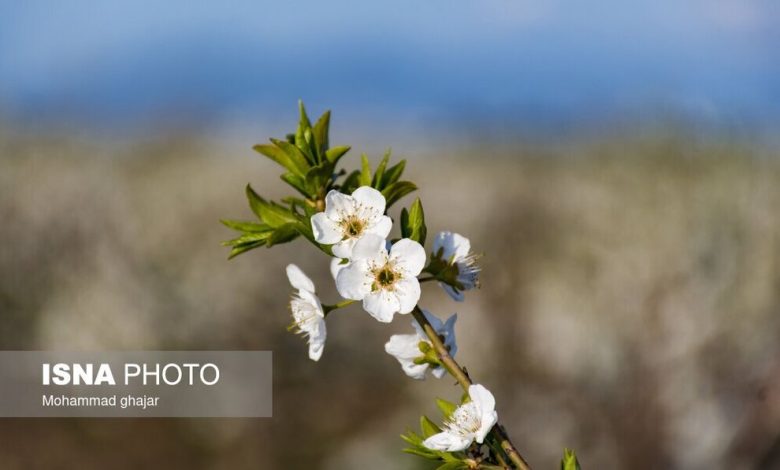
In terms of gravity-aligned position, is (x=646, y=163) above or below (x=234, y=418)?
above

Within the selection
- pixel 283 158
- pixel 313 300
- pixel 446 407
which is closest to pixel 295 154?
pixel 283 158

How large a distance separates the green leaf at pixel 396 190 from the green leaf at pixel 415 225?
1.0 inches

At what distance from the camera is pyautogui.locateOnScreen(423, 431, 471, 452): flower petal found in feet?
1.91

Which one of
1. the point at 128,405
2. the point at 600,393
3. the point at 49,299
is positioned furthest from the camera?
the point at 49,299

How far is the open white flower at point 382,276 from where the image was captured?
0.59m

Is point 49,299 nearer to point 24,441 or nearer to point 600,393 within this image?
point 24,441

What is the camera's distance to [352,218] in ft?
2.01

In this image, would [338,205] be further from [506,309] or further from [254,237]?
[506,309]

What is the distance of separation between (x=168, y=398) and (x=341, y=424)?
1.78 feet

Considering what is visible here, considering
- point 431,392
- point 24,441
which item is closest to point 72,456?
point 24,441

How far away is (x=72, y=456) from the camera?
9.28 feet

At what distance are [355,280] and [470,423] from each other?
0.41 ft

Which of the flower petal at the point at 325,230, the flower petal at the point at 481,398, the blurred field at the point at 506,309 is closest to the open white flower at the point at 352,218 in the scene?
the flower petal at the point at 325,230

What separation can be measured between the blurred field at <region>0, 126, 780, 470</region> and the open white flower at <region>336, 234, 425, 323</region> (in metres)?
1.85
